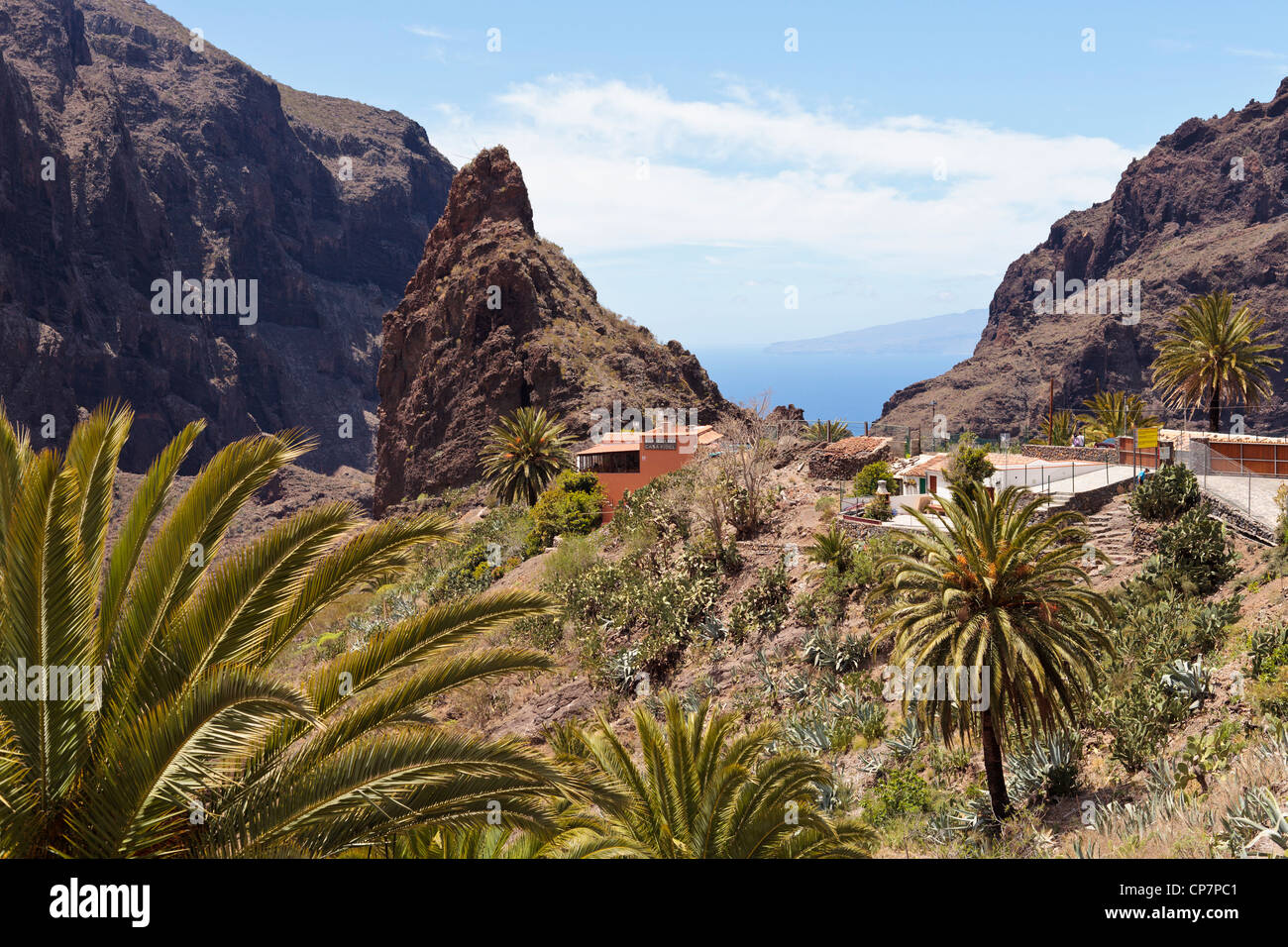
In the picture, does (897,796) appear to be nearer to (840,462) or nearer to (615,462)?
(840,462)

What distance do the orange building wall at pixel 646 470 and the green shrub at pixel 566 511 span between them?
8.92 ft

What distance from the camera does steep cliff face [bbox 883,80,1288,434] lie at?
127 metres

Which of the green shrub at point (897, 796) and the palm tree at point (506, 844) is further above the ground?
the palm tree at point (506, 844)

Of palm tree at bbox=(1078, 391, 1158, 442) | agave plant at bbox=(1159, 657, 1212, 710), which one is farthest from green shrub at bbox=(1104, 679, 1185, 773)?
palm tree at bbox=(1078, 391, 1158, 442)

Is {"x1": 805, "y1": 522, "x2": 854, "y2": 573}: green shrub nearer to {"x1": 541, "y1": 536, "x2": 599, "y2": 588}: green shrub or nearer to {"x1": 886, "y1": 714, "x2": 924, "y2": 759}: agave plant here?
{"x1": 886, "y1": 714, "x2": 924, "y2": 759}: agave plant

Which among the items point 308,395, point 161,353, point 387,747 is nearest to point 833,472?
point 387,747

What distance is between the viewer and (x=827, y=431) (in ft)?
151

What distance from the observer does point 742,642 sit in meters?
26.9

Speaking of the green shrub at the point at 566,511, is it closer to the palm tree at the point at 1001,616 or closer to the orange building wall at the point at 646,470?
the orange building wall at the point at 646,470

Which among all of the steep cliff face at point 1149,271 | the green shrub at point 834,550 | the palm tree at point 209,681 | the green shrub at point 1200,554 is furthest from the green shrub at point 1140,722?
the steep cliff face at point 1149,271

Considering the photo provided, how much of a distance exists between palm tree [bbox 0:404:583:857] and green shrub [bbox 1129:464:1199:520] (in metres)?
24.0

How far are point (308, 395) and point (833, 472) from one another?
16198 cm

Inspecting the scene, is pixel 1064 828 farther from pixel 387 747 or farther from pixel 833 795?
pixel 387 747

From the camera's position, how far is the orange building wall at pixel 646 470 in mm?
48344
